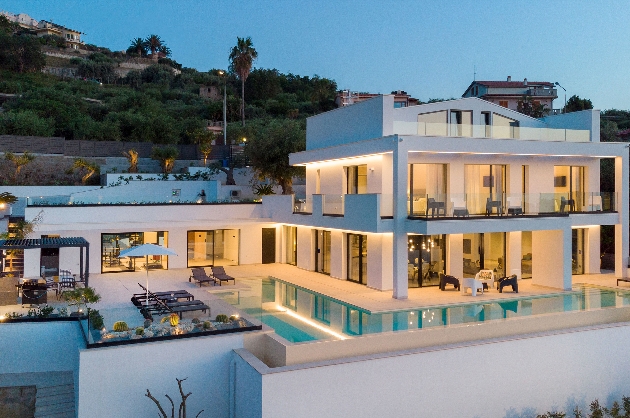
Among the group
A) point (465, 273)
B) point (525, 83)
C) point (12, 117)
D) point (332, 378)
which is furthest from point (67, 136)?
point (525, 83)

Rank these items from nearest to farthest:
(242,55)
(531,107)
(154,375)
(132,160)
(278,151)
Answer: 1. (154,375)
2. (278,151)
3. (132,160)
4. (242,55)
5. (531,107)

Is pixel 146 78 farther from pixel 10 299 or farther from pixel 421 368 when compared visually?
pixel 421 368

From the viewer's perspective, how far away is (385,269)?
19.2 m

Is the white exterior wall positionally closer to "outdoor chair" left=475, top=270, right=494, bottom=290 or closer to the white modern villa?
the white modern villa

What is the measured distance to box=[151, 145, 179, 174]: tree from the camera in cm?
3419

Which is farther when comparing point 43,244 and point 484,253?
point 484,253

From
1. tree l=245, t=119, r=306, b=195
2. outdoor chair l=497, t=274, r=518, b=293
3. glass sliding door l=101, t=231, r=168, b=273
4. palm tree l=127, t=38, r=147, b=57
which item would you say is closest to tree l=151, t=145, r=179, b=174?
tree l=245, t=119, r=306, b=195

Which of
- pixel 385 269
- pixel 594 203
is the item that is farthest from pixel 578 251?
pixel 385 269

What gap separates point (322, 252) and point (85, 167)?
17862mm

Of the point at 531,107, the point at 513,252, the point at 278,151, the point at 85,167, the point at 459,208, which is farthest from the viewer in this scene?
the point at 531,107

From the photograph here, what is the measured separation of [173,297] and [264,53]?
94776 millimetres

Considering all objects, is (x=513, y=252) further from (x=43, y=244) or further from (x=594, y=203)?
(x=43, y=244)

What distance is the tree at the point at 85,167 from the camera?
31514 mm

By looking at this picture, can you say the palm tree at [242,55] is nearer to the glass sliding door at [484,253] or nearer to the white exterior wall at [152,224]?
the white exterior wall at [152,224]
